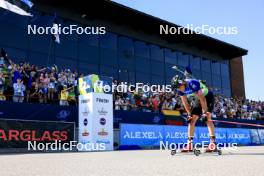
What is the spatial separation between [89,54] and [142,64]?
5.83 metres

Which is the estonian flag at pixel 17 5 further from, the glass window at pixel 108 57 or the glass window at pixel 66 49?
the glass window at pixel 108 57

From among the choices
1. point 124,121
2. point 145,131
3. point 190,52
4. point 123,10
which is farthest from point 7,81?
point 190,52

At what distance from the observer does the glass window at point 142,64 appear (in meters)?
31.7

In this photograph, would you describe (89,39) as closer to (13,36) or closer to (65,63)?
(65,63)

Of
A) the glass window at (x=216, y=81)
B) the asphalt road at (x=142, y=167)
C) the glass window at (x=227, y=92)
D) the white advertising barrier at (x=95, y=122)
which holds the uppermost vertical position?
the glass window at (x=216, y=81)

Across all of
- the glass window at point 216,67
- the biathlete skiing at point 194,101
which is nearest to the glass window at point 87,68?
the glass window at point 216,67

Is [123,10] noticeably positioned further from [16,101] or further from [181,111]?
[16,101]

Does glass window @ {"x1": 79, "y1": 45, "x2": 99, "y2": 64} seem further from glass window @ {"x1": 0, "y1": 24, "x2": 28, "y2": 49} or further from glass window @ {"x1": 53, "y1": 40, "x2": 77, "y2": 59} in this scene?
glass window @ {"x1": 0, "y1": 24, "x2": 28, "y2": 49}

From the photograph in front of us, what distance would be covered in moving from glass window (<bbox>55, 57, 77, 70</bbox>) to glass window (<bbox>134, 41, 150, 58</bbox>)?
7.11m

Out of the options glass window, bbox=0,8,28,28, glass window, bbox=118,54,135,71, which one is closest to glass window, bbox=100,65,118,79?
glass window, bbox=118,54,135,71

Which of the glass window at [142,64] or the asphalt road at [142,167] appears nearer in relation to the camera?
the asphalt road at [142,167]

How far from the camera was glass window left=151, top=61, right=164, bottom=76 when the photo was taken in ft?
109

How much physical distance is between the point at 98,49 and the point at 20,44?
23.0 feet

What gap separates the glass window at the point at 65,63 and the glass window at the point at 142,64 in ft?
22.3
